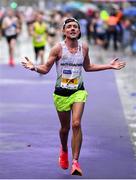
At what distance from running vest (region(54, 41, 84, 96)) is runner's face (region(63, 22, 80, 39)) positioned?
0.14 m

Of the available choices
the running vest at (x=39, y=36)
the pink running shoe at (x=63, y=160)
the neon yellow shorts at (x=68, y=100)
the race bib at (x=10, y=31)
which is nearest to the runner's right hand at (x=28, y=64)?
the neon yellow shorts at (x=68, y=100)

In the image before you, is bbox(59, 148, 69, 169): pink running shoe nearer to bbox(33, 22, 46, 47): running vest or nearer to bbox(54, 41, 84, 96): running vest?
bbox(54, 41, 84, 96): running vest

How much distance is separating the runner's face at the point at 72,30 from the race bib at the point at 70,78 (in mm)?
424

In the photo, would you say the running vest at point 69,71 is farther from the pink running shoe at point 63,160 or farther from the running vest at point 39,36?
the running vest at point 39,36

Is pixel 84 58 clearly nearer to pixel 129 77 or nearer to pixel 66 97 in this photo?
pixel 66 97

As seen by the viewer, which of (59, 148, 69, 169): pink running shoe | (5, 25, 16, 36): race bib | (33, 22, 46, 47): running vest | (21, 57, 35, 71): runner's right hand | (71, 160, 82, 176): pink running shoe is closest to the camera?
(71, 160, 82, 176): pink running shoe

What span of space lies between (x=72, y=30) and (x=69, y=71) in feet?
1.67

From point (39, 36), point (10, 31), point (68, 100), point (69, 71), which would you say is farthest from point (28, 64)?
point (10, 31)

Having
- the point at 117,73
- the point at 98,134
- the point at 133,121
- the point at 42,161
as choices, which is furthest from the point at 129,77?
the point at 42,161

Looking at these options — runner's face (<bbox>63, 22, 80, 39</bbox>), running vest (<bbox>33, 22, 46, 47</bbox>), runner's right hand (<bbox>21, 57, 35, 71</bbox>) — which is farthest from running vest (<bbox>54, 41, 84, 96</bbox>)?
running vest (<bbox>33, 22, 46, 47</bbox>)

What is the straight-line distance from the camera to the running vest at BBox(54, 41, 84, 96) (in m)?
9.55

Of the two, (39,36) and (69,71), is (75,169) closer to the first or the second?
(69,71)

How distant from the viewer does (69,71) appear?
31.4ft

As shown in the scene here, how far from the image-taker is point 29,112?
15227mm
